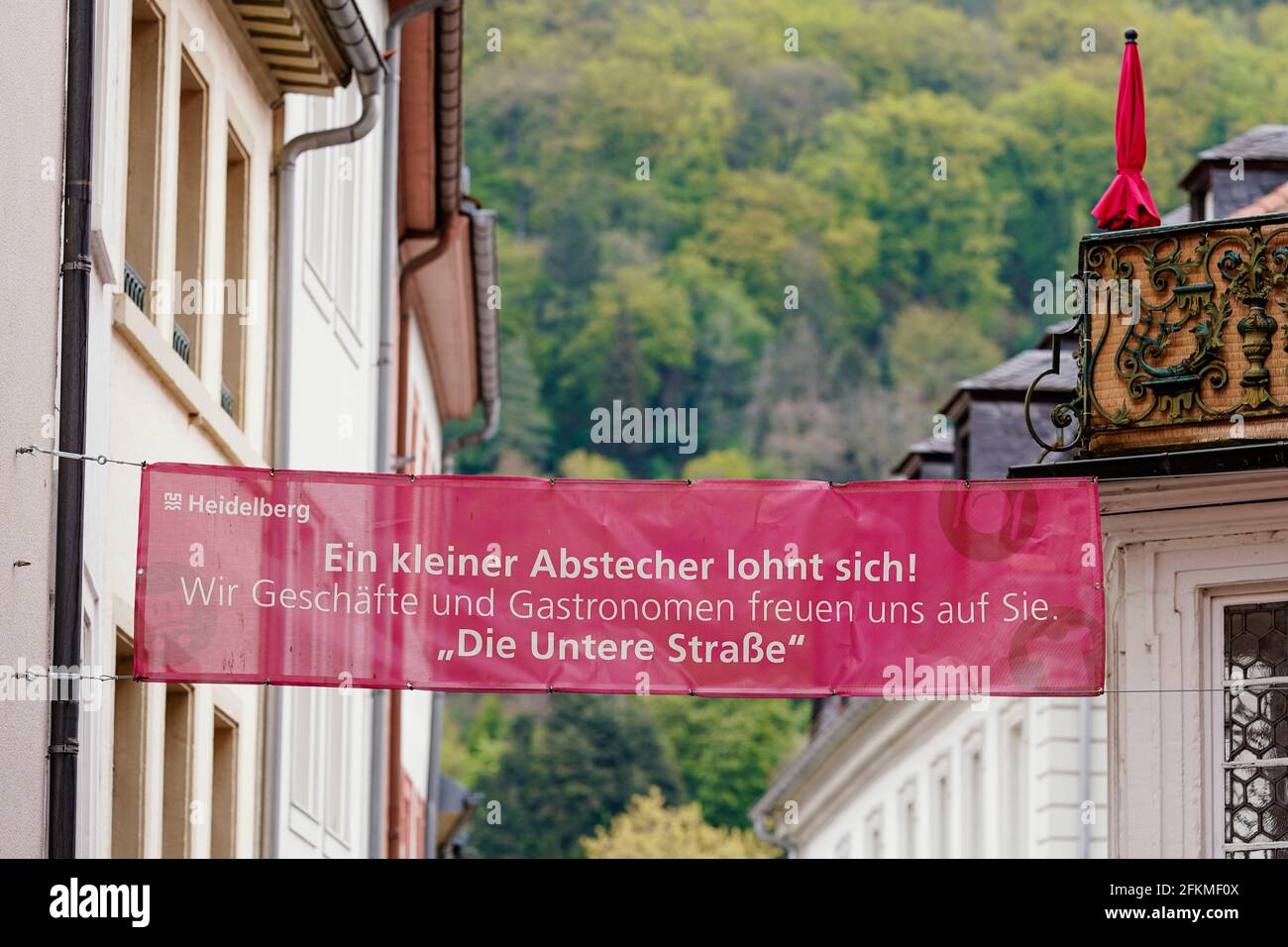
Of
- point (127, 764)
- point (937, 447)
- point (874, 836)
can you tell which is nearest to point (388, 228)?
point (937, 447)

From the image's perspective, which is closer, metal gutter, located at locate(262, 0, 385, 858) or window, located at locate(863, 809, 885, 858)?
metal gutter, located at locate(262, 0, 385, 858)

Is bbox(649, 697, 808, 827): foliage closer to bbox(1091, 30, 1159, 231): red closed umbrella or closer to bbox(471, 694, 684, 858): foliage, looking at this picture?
bbox(471, 694, 684, 858): foliage

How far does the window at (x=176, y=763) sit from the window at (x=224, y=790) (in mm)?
1083

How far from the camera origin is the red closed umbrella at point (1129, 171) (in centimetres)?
1250

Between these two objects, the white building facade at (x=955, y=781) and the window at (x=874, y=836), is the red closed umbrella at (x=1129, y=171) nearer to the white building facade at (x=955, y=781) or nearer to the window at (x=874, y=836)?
the white building facade at (x=955, y=781)

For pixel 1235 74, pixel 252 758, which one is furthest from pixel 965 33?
pixel 252 758

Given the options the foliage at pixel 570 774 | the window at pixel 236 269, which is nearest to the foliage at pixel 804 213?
the foliage at pixel 570 774

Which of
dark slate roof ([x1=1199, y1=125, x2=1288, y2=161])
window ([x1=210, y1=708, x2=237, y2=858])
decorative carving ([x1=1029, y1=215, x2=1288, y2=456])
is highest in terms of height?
dark slate roof ([x1=1199, y1=125, x2=1288, y2=161])

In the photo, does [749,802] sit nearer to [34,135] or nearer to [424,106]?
[424,106]

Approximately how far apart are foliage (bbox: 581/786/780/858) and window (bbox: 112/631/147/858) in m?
76.6

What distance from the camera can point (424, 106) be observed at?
69.3 ft

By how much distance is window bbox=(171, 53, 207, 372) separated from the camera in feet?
42.0

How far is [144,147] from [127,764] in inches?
113

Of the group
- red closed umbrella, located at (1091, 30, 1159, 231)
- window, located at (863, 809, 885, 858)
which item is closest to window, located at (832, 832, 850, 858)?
window, located at (863, 809, 885, 858)
